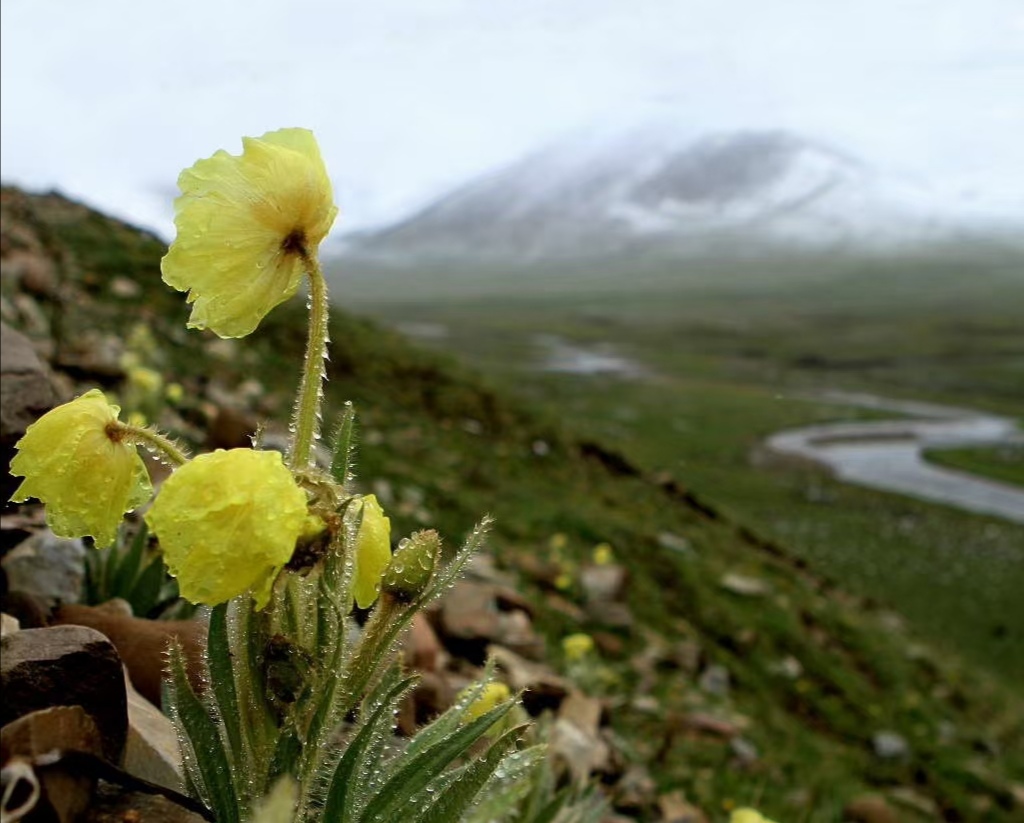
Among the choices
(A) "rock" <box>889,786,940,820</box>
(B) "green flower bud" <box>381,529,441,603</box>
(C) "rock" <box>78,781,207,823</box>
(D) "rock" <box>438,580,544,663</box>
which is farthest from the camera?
(A) "rock" <box>889,786,940,820</box>

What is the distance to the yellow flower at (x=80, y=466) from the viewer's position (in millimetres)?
1793

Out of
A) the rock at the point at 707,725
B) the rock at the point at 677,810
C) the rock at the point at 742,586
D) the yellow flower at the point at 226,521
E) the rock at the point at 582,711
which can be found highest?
the yellow flower at the point at 226,521

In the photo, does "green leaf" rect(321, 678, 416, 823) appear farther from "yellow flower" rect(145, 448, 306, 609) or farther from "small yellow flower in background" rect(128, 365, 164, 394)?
"small yellow flower in background" rect(128, 365, 164, 394)

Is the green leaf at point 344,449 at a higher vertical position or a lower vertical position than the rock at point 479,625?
higher

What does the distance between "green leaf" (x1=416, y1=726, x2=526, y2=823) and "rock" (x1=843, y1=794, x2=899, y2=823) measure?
667cm

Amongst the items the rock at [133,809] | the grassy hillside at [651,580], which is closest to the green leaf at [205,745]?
the rock at [133,809]

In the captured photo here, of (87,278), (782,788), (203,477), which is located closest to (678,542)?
(782,788)

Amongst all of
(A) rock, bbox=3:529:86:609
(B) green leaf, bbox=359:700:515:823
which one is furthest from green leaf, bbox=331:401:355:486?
(A) rock, bbox=3:529:86:609

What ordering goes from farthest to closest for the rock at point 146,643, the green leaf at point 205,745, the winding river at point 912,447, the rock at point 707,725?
the winding river at point 912,447 → the rock at point 707,725 → the rock at point 146,643 → the green leaf at point 205,745

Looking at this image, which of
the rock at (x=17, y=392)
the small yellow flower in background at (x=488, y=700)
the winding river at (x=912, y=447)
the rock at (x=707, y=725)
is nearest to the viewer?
the small yellow flower in background at (x=488, y=700)

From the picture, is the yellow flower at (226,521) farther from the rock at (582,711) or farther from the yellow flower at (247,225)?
the rock at (582,711)

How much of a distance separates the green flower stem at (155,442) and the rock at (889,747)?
10.2 meters

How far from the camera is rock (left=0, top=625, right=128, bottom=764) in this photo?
7.36 feet

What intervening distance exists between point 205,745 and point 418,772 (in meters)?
0.45
